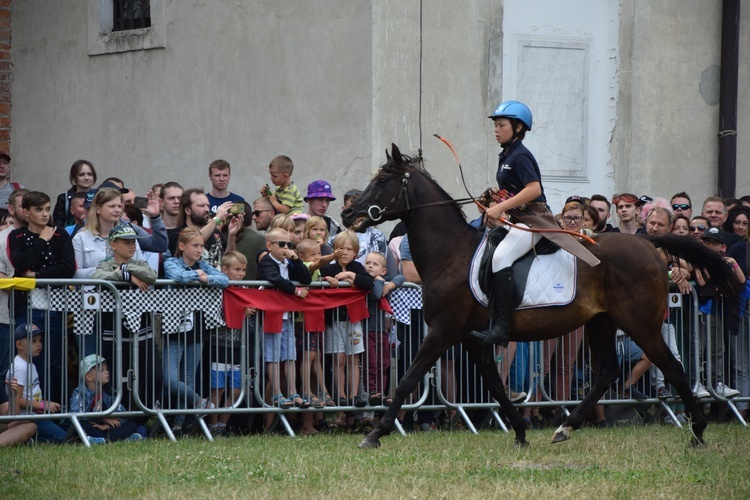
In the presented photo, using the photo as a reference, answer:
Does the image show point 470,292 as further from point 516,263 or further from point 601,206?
point 601,206

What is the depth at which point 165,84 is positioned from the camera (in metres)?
16.4

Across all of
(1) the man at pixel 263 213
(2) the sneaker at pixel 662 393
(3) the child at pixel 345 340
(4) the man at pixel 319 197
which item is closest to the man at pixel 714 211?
(2) the sneaker at pixel 662 393

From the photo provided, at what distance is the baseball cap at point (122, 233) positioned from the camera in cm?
1095

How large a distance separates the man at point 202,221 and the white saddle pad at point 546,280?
3.04 meters

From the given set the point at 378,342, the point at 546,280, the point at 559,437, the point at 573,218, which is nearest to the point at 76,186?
the point at 378,342

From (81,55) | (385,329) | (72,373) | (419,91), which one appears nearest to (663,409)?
(385,329)

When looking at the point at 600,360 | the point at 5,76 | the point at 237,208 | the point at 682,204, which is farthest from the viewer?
the point at 5,76

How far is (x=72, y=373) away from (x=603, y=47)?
8.84 metres

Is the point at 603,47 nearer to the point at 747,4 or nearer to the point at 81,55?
the point at 747,4

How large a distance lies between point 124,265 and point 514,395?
4228 millimetres

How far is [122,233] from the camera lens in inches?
431

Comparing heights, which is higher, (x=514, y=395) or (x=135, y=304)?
(x=135, y=304)

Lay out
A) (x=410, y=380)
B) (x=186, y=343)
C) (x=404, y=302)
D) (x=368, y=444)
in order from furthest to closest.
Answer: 1. (x=404, y=302)
2. (x=186, y=343)
3. (x=410, y=380)
4. (x=368, y=444)

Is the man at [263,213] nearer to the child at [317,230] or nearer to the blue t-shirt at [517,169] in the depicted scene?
the child at [317,230]
